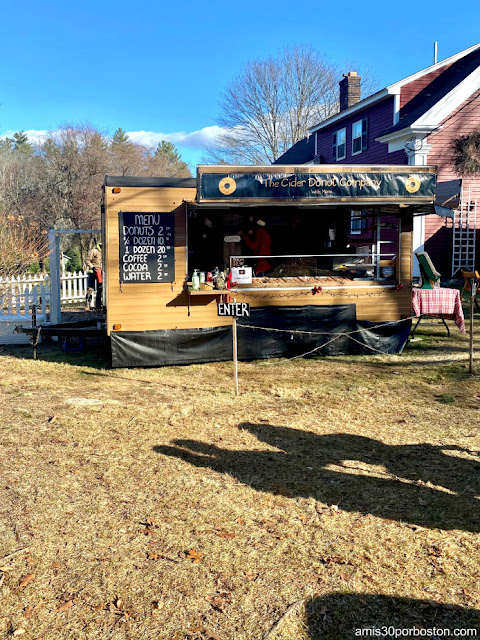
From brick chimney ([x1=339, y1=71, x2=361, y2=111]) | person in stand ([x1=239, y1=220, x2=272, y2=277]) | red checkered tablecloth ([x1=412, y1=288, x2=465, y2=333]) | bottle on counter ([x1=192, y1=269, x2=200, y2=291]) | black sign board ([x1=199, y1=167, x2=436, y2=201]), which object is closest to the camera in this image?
black sign board ([x1=199, y1=167, x2=436, y2=201])

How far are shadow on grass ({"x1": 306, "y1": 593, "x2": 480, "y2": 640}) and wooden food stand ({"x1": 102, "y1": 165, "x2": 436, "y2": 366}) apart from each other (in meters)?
6.60

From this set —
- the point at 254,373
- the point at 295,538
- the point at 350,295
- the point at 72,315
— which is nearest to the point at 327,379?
the point at 254,373

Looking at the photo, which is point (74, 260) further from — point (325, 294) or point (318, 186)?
point (318, 186)

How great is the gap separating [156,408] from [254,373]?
2490mm

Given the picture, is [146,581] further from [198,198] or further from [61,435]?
[198,198]

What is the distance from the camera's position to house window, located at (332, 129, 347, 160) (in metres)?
25.9

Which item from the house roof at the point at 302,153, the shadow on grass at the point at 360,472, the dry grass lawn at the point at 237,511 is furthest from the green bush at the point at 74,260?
the shadow on grass at the point at 360,472

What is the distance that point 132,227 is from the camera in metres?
9.66

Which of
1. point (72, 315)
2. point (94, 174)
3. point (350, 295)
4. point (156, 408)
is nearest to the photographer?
point (156, 408)

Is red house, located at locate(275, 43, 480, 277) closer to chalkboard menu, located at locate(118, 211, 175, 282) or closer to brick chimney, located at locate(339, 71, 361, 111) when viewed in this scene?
brick chimney, located at locate(339, 71, 361, 111)

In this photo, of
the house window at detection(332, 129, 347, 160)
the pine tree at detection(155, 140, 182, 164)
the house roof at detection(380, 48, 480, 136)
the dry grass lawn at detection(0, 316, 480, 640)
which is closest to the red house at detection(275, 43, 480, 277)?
the house roof at detection(380, 48, 480, 136)

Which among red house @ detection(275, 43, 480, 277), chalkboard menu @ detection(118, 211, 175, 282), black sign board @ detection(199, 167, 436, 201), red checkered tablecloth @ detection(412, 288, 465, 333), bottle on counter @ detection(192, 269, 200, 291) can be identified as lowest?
red checkered tablecloth @ detection(412, 288, 465, 333)

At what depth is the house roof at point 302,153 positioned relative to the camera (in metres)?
30.1

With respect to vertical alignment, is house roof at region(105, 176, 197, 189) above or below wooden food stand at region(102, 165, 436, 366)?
above
